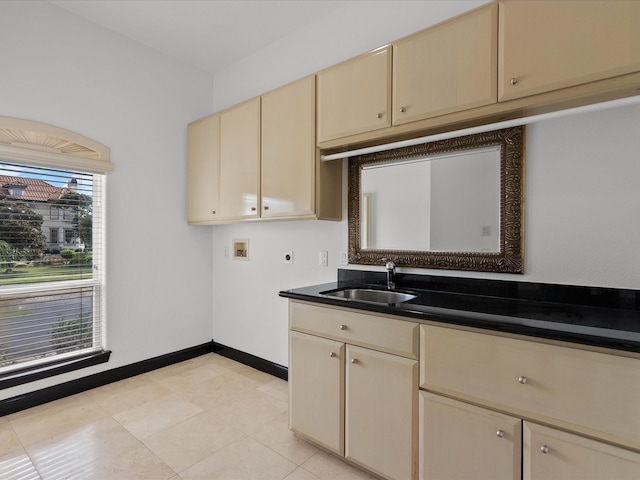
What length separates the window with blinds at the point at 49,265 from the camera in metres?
2.43

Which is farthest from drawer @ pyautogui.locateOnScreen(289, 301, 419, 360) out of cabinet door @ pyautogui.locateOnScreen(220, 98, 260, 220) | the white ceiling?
the white ceiling

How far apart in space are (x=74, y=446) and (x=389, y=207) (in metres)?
2.43

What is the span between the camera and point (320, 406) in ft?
6.32

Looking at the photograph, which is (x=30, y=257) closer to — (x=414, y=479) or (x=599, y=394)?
(x=414, y=479)

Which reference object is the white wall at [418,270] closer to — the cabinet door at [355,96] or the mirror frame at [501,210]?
the mirror frame at [501,210]

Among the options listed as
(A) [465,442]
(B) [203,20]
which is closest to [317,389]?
(A) [465,442]

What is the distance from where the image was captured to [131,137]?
119 inches

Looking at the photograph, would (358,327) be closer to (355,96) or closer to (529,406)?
(529,406)

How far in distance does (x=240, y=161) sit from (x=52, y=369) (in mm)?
2115

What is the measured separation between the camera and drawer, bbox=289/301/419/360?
158 centimetres

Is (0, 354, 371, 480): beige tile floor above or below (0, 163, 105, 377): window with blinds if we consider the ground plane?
below

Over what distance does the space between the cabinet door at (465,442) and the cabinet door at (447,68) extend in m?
1.37

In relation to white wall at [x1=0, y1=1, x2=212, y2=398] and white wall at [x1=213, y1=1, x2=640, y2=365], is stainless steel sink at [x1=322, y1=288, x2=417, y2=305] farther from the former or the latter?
white wall at [x1=0, y1=1, x2=212, y2=398]

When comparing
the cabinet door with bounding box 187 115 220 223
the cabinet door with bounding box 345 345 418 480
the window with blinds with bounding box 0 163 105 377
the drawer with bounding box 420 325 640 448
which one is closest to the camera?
the drawer with bounding box 420 325 640 448
